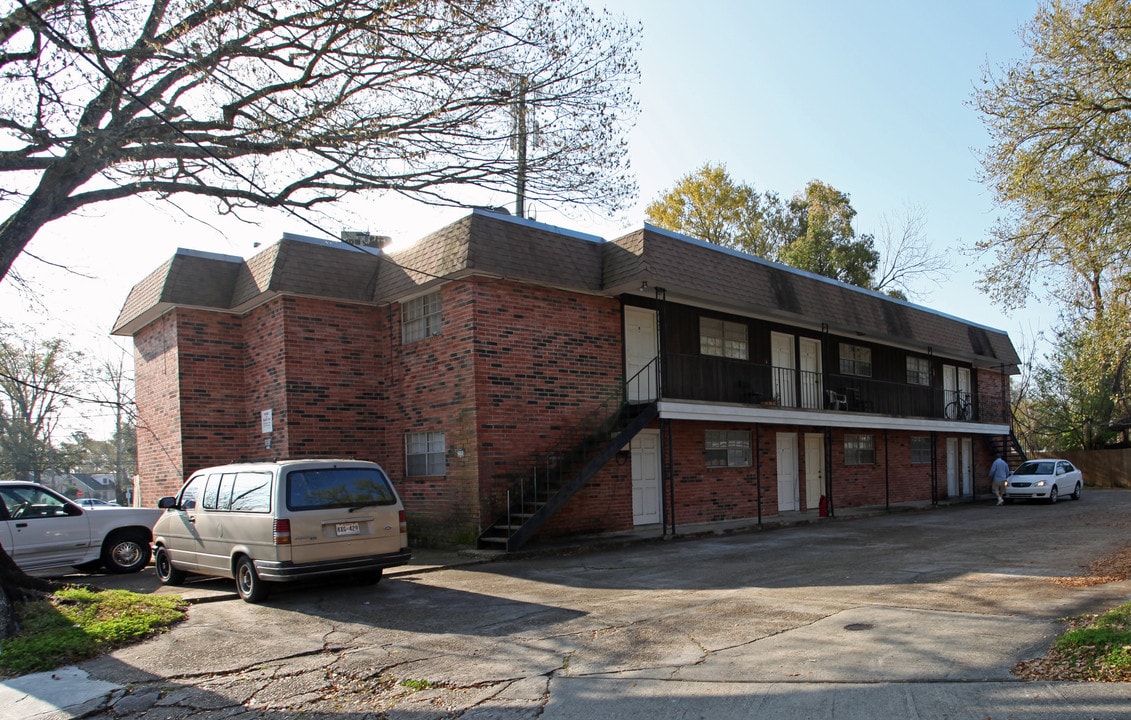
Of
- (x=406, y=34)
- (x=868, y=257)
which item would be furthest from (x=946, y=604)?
(x=868, y=257)

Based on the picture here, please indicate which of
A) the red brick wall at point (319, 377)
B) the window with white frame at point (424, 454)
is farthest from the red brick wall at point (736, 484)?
the red brick wall at point (319, 377)

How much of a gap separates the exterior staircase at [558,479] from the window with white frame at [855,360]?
9423 mm

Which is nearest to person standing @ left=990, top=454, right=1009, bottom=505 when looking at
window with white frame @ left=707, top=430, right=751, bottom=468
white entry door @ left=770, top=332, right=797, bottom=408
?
white entry door @ left=770, top=332, right=797, bottom=408

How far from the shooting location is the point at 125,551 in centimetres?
1276

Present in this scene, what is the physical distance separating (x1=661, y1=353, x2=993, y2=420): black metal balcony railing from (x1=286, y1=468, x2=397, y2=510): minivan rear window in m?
7.38

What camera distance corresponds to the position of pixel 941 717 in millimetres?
4746

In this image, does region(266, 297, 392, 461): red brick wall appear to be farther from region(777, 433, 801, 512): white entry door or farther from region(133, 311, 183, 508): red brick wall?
region(777, 433, 801, 512): white entry door

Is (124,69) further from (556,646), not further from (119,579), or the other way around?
(556,646)

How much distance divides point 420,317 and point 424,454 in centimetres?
265

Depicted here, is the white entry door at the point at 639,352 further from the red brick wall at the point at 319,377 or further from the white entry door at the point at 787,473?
the white entry door at the point at 787,473

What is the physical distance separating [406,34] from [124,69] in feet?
10.8

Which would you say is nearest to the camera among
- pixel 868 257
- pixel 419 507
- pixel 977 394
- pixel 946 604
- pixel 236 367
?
pixel 946 604

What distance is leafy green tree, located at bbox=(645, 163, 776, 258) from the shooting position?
35906mm

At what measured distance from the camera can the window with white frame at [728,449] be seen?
1844cm
